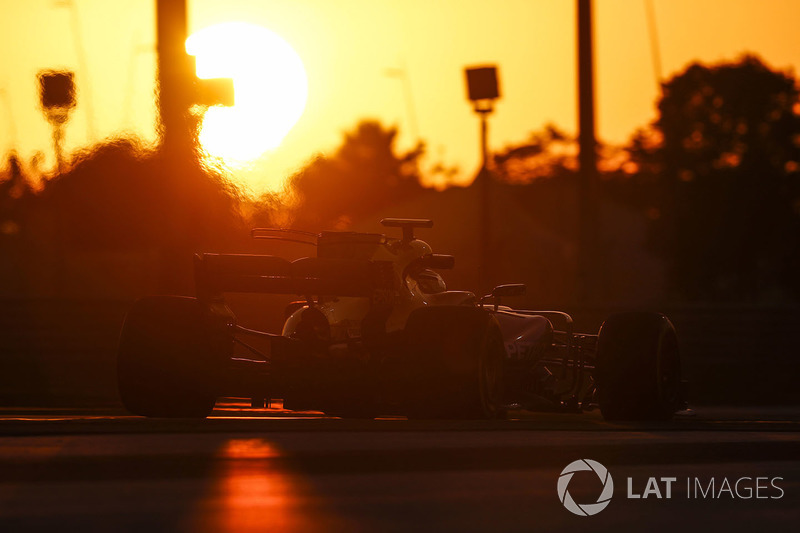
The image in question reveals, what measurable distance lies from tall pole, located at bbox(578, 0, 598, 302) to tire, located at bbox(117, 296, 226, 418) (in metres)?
11.2

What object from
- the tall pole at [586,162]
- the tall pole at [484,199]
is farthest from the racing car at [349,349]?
the tall pole at [484,199]

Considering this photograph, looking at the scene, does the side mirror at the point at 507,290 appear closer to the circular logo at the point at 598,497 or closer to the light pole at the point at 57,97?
the circular logo at the point at 598,497

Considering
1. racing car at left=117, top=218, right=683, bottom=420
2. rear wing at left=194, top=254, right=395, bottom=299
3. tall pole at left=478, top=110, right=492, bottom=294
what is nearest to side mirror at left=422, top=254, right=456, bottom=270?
racing car at left=117, top=218, right=683, bottom=420

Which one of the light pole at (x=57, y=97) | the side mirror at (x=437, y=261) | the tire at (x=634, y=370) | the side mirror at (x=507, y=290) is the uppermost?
the light pole at (x=57, y=97)

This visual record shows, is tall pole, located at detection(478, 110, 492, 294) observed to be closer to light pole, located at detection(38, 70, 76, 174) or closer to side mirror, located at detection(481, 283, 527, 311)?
light pole, located at detection(38, 70, 76, 174)

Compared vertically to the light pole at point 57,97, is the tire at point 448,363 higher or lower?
lower

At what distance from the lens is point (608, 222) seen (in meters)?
93.0

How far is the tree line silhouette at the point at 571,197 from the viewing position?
15805 millimetres

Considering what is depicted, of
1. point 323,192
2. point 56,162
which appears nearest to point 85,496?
point 56,162

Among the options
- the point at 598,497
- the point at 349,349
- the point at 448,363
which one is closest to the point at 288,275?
the point at 349,349

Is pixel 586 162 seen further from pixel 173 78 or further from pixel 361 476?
pixel 361 476

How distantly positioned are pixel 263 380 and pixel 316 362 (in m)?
0.34

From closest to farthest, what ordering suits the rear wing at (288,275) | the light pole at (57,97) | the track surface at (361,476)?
the track surface at (361,476) → the rear wing at (288,275) → the light pole at (57,97)

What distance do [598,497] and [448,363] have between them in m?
3.08
